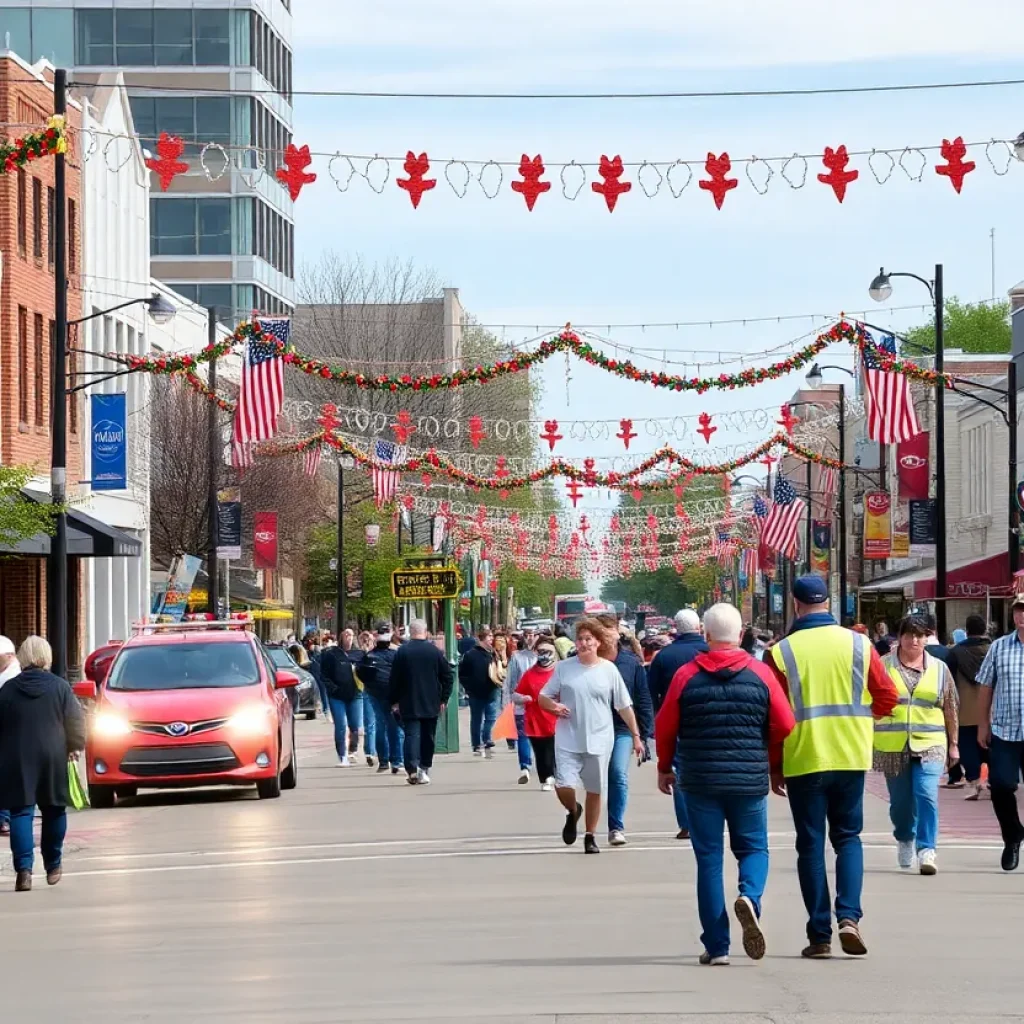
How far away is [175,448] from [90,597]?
10.5m

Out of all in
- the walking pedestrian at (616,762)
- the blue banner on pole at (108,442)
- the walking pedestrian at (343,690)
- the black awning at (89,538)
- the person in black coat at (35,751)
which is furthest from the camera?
the black awning at (89,538)

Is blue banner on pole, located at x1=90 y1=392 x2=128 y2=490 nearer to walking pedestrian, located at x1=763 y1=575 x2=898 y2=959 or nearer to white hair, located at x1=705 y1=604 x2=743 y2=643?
walking pedestrian, located at x1=763 y1=575 x2=898 y2=959

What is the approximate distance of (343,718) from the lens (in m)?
32.0

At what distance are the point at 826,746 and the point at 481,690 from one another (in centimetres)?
2265

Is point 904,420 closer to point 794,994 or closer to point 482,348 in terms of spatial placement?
point 794,994

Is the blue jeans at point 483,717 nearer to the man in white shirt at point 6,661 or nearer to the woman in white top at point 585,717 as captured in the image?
the man in white shirt at point 6,661

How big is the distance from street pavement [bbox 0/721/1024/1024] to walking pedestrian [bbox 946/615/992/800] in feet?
4.25

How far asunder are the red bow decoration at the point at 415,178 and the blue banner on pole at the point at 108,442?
53.2ft

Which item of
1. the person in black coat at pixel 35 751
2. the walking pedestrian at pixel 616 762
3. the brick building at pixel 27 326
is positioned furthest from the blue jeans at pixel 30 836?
the brick building at pixel 27 326

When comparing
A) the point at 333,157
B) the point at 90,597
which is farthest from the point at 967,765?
the point at 90,597

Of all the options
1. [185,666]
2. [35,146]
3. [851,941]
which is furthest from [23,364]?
[851,941]

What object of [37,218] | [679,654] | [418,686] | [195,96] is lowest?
[418,686]

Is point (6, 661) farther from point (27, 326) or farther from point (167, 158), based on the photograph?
point (27, 326)

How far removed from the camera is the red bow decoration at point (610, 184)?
76.9 ft
